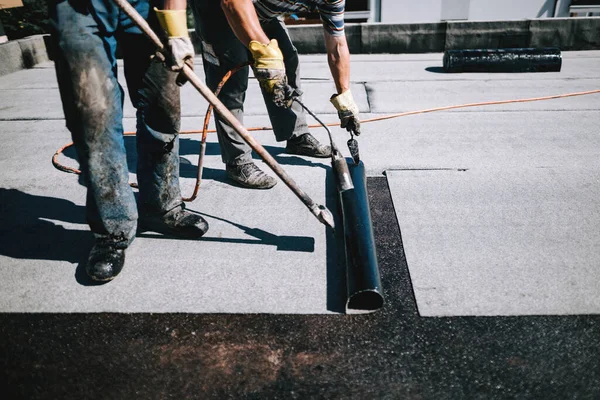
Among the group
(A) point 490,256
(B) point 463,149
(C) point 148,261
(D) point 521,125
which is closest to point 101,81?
(C) point 148,261

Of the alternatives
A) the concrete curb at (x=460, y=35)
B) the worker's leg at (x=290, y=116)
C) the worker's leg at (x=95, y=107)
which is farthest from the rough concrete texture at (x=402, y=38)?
the worker's leg at (x=95, y=107)

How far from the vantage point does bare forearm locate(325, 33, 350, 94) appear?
293 centimetres

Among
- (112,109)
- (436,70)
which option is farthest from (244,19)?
(436,70)

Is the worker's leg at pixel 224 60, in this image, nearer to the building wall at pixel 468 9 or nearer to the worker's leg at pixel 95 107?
the worker's leg at pixel 95 107

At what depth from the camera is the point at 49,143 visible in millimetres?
4215

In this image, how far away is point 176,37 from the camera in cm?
212

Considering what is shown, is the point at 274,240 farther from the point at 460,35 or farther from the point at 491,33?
the point at 491,33

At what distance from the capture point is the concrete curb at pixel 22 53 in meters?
7.05

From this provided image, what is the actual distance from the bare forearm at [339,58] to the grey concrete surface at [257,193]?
2.54ft

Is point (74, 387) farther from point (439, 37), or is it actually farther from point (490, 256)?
point (439, 37)

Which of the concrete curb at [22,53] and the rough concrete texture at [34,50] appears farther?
the rough concrete texture at [34,50]

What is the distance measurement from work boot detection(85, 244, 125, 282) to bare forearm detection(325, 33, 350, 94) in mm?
1816

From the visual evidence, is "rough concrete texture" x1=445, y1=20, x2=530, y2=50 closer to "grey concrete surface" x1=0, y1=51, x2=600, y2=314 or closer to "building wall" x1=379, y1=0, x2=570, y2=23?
"grey concrete surface" x1=0, y1=51, x2=600, y2=314

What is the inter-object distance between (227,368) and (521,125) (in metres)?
3.93
